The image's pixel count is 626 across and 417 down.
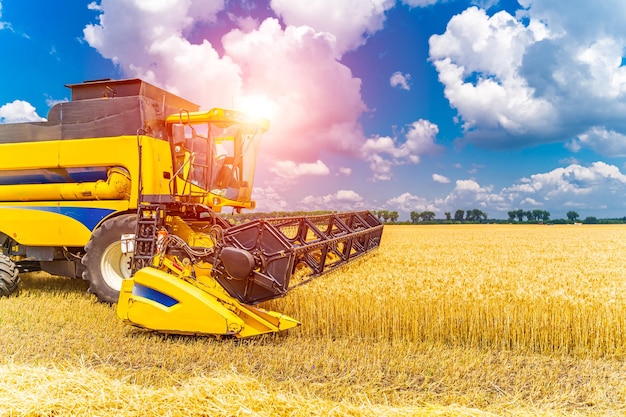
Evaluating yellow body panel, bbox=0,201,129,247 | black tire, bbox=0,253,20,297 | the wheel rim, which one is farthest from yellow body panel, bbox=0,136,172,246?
the wheel rim

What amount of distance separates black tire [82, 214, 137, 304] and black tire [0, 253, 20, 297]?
181cm

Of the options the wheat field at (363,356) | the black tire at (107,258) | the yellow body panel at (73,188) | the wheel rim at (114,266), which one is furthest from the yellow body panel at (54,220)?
the wheat field at (363,356)

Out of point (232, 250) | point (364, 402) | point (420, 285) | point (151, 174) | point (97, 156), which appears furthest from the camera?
point (97, 156)

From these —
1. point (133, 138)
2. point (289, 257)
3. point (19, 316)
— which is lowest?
point (19, 316)

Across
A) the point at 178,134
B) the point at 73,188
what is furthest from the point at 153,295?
the point at 73,188

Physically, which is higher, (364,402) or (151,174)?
(151,174)

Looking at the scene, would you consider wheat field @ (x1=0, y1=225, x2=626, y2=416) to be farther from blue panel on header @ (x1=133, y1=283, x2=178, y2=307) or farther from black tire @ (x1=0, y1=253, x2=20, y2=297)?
black tire @ (x1=0, y1=253, x2=20, y2=297)

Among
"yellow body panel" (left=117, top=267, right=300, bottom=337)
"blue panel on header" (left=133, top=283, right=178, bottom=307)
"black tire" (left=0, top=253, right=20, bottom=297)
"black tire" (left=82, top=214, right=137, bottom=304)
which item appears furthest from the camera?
"black tire" (left=0, top=253, right=20, bottom=297)

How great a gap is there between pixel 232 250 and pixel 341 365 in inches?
57.6

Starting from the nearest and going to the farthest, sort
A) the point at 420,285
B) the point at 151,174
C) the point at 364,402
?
the point at 364,402, the point at 420,285, the point at 151,174

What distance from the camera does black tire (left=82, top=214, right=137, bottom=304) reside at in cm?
620

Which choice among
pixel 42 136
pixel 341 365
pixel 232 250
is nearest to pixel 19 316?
pixel 42 136

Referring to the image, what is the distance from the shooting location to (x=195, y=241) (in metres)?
5.93

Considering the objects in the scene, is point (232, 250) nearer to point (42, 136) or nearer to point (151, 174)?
point (151, 174)
